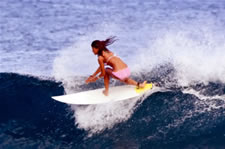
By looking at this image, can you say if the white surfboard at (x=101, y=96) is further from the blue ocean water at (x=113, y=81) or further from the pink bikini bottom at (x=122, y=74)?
the pink bikini bottom at (x=122, y=74)

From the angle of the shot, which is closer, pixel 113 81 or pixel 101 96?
pixel 101 96

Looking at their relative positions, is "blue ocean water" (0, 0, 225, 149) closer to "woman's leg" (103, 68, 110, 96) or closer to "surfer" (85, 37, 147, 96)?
"woman's leg" (103, 68, 110, 96)

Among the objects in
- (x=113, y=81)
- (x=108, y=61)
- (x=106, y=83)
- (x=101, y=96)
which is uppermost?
(x=108, y=61)

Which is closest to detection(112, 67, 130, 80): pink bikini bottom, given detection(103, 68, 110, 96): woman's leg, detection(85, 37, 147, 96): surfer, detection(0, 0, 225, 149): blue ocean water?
detection(85, 37, 147, 96): surfer

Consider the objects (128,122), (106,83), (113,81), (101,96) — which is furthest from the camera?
(113,81)

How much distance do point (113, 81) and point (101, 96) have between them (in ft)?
3.82

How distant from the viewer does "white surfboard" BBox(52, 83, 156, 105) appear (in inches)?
225

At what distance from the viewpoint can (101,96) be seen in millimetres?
5844

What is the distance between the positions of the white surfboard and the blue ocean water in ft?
0.53

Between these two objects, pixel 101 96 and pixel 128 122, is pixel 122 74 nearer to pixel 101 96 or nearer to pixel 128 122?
pixel 101 96

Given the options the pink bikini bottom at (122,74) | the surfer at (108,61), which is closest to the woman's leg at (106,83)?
the surfer at (108,61)

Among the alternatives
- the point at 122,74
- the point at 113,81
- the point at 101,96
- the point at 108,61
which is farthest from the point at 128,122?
the point at 113,81

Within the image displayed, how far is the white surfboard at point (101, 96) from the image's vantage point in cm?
571

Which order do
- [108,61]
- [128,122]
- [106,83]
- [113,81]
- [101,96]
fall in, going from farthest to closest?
1. [113,81]
2. [101,96]
3. [106,83]
4. [128,122]
5. [108,61]
